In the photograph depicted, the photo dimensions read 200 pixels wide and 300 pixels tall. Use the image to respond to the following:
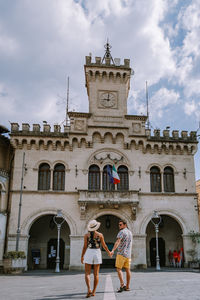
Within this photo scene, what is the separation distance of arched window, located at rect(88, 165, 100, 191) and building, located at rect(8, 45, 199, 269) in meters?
0.09

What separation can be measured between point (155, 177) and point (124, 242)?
770 inches

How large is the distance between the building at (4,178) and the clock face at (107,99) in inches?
375

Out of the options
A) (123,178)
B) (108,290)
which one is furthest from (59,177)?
(108,290)

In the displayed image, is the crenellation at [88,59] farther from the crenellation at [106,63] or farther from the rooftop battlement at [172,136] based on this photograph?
the rooftop battlement at [172,136]

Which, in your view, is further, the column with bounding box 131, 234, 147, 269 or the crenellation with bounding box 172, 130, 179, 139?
the crenellation with bounding box 172, 130, 179, 139

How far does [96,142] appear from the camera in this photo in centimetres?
2931

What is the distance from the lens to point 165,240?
2959cm

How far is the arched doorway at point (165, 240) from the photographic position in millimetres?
29156

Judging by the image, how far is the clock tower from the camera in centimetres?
3039

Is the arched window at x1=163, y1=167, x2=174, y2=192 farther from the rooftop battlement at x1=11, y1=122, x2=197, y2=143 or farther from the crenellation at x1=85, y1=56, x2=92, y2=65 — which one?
the crenellation at x1=85, y1=56, x2=92, y2=65

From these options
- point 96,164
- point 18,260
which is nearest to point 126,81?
point 96,164

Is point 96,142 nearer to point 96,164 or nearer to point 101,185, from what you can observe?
point 96,164

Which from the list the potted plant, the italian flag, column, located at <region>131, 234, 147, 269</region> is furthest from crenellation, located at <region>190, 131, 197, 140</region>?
the potted plant

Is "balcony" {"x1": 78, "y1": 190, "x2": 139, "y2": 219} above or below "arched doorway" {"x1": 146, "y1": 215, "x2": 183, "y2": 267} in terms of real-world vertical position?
above
